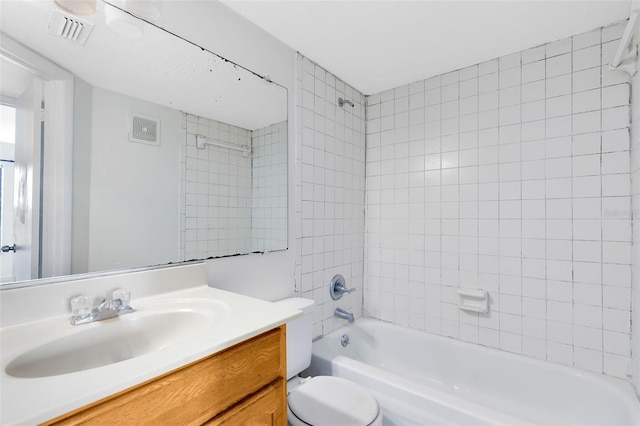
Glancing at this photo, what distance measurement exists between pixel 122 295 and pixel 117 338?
0.14m

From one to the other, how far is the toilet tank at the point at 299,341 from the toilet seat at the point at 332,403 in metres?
Result: 0.11

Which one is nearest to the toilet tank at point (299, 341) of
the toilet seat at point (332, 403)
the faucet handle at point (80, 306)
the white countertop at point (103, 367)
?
the toilet seat at point (332, 403)

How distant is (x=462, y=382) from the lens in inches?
74.6

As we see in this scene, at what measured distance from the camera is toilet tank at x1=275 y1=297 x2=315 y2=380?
1475 millimetres

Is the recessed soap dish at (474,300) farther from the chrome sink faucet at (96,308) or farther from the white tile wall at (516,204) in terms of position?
the chrome sink faucet at (96,308)

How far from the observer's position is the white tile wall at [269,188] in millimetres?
1604

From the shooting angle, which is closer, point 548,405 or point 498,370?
point 548,405

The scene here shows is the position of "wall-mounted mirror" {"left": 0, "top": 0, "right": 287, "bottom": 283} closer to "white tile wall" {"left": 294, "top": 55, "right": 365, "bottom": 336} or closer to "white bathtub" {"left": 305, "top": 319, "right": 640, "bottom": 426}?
"white tile wall" {"left": 294, "top": 55, "right": 365, "bottom": 336}

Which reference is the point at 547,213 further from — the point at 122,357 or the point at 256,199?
the point at 122,357

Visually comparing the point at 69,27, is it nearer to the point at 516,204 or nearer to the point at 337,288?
the point at 337,288

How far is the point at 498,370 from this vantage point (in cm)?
180

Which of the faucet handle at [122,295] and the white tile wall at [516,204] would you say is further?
the white tile wall at [516,204]

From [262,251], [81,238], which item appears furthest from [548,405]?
[81,238]

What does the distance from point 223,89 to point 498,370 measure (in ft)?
7.18
